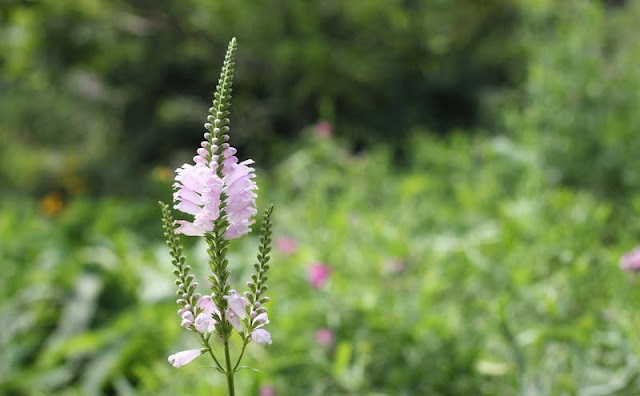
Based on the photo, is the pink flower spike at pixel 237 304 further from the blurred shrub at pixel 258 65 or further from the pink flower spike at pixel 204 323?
the blurred shrub at pixel 258 65

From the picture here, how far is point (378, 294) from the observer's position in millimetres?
2752

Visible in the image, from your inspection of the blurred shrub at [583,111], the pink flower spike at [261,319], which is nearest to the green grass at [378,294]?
the blurred shrub at [583,111]

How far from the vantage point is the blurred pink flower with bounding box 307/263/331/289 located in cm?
269

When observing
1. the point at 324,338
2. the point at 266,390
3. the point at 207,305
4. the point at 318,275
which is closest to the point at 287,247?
the point at 318,275

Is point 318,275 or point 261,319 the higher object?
point 318,275

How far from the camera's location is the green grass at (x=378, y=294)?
2326 mm

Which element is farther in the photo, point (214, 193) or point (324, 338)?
point (324, 338)

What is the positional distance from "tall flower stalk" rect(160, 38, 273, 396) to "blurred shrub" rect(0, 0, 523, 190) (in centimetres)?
448

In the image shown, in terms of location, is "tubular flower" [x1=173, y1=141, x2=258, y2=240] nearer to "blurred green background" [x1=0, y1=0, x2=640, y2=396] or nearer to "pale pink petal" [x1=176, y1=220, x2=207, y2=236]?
"pale pink petal" [x1=176, y1=220, x2=207, y2=236]

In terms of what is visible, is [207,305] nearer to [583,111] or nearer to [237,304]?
[237,304]

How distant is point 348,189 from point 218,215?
339cm

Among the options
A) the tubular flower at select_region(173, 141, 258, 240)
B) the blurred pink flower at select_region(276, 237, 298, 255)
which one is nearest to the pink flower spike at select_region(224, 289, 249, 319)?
the tubular flower at select_region(173, 141, 258, 240)

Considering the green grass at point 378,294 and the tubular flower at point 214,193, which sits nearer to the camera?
the tubular flower at point 214,193

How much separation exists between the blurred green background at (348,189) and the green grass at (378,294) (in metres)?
0.01
